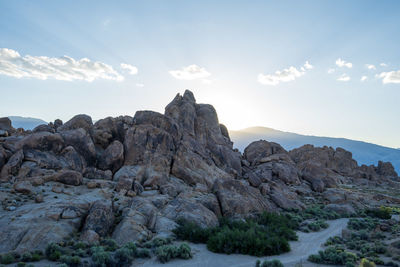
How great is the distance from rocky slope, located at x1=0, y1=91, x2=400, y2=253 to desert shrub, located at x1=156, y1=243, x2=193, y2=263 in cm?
319

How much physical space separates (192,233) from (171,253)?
166 inches

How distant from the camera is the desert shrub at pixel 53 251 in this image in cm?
1641

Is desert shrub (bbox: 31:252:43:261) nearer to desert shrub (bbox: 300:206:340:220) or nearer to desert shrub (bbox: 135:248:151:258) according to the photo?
desert shrub (bbox: 135:248:151:258)

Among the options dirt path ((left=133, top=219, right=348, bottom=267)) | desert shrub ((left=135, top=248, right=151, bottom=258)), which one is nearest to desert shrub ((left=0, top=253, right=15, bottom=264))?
dirt path ((left=133, top=219, right=348, bottom=267))

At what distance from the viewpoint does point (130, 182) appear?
2959cm

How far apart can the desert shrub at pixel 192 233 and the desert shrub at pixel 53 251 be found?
8858mm

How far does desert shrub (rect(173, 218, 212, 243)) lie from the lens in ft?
72.6

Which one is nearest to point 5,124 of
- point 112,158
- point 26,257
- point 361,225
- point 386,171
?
point 112,158

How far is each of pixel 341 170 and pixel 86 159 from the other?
79.9 meters

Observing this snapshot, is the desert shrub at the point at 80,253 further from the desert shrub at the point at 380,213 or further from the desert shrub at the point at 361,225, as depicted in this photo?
the desert shrub at the point at 380,213

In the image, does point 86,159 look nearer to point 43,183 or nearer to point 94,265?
point 43,183

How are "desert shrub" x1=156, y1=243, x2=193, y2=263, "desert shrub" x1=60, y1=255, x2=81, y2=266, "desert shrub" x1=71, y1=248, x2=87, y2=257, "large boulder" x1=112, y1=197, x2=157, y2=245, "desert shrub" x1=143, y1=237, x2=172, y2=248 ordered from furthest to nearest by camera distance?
"large boulder" x1=112, y1=197, x2=157, y2=245 < "desert shrub" x1=143, y1=237, x2=172, y2=248 < "desert shrub" x1=156, y1=243, x2=193, y2=263 < "desert shrub" x1=71, y1=248, x2=87, y2=257 < "desert shrub" x1=60, y1=255, x2=81, y2=266

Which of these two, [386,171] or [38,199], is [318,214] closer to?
[38,199]

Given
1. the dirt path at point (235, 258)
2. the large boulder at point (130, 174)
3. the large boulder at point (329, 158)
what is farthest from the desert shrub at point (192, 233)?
the large boulder at point (329, 158)
